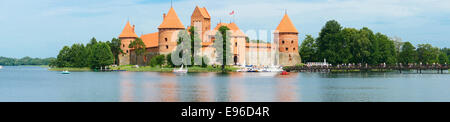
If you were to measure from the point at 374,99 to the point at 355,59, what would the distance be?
45.4 meters

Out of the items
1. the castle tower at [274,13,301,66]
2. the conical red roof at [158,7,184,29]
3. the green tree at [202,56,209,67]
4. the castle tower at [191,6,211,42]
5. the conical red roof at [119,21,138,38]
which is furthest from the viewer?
the conical red roof at [119,21,138,38]

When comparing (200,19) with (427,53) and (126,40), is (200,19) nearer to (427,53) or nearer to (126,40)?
(126,40)

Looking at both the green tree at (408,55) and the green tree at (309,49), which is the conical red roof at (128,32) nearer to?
the green tree at (309,49)

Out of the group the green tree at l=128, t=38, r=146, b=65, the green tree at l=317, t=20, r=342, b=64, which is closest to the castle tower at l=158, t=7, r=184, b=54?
the green tree at l=128, t=38, r=146, b=65

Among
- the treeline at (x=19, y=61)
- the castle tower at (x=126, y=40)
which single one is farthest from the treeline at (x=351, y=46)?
the treeline at (x=19, y=61)

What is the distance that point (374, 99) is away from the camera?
24047 mm

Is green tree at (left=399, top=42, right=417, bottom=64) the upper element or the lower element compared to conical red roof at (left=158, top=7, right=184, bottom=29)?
lower

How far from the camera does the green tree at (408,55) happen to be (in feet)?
260

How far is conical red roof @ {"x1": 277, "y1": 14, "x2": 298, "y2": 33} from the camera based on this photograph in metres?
78.5

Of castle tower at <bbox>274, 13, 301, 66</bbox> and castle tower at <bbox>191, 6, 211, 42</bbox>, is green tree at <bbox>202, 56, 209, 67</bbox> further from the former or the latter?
castle tower at <bbox>191, 6, 211, 42</bbox>

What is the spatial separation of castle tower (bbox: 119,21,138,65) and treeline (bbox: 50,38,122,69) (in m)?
1.24

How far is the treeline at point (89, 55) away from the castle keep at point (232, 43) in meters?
4.05
